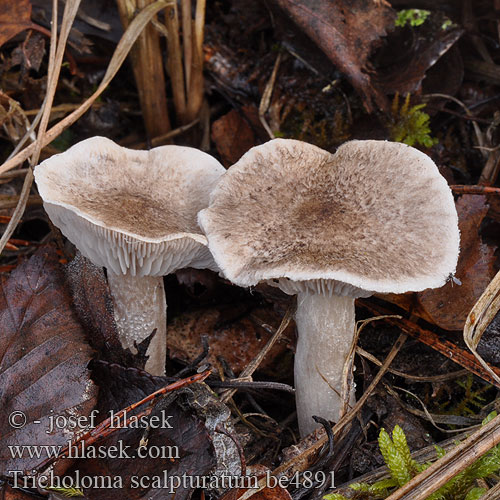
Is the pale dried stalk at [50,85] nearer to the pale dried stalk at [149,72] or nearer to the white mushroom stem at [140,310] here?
the pale dried stalk at [149,72]

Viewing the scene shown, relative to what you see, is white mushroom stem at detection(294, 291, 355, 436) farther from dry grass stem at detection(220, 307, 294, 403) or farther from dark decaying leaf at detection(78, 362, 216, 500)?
dark decaying leaf at detection(78, 362, 216, 500)

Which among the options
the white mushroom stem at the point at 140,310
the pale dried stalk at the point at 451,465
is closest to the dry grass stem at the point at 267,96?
the white mushroom stem at the point at 140,310

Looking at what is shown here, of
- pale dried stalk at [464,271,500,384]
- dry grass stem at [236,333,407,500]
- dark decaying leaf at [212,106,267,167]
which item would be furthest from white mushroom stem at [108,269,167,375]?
pale dried stalk at [464,271,500,384]

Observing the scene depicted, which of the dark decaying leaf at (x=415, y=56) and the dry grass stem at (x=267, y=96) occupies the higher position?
the dark decaying leaf at (x=415, y=56)

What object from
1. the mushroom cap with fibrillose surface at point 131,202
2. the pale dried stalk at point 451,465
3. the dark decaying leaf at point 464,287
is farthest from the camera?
the dark decaying leaf at point 464,287

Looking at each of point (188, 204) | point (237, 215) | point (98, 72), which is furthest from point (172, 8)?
point (237, 215)

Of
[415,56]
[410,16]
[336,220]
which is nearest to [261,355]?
[336,220]
